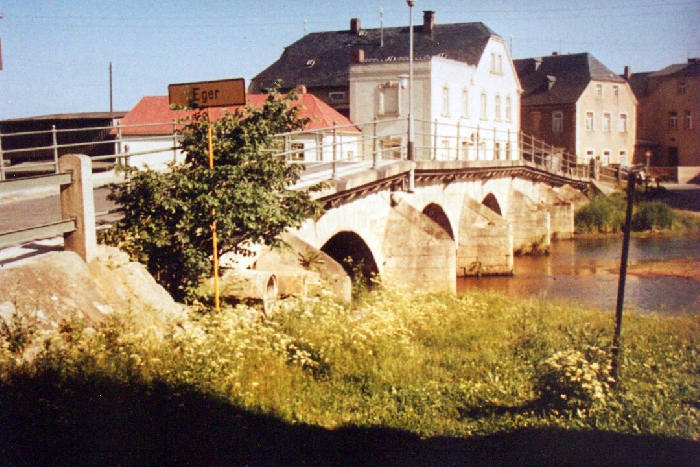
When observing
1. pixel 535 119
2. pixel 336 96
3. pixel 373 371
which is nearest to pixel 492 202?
pixel 336 96

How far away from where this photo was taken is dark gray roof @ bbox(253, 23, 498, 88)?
4734 centimetres

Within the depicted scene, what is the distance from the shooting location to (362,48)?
48438 mm

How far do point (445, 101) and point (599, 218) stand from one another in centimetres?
1048

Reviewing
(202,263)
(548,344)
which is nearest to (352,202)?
(548,344)

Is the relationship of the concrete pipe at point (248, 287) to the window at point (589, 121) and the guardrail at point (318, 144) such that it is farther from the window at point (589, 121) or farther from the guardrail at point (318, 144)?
the window at point (589, 121)

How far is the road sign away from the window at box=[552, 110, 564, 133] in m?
53.9

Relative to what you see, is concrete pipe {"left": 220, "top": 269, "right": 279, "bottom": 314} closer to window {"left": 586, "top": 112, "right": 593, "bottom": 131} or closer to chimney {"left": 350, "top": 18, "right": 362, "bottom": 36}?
chimney {"left": 350, "top": 18, "right": 362, "bottom": 36}

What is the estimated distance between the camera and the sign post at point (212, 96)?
8797mm

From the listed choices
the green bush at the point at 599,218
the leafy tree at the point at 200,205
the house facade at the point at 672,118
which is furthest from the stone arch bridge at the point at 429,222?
the house facade at the point at 672,118

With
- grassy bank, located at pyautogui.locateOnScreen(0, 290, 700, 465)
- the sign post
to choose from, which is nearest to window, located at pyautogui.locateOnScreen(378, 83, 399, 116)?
grassy bank, located at pyautogui.locateOnScreen(0, 290, 700, 465)

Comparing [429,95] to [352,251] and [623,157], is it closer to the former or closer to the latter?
[352,251]

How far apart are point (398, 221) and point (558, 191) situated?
25194 mm

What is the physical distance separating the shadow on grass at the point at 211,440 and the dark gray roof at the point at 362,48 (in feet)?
132

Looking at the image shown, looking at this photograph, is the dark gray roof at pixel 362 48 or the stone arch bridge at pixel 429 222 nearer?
the stone arch bridge at pixel 429 222
